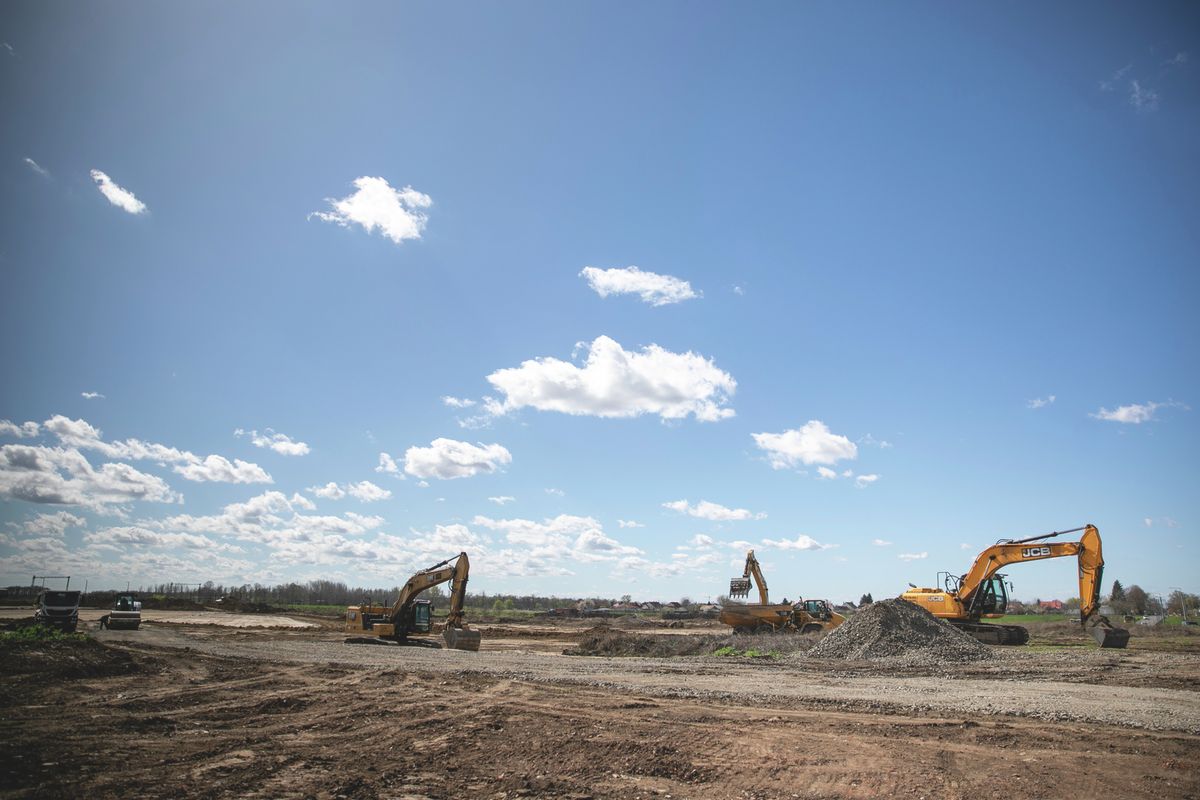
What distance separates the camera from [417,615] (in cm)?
3291

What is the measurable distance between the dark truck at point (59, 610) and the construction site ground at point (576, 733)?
18.4 m

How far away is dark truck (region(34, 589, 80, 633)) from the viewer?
32.0 metres

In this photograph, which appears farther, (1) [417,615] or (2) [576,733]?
(1) [417,615]

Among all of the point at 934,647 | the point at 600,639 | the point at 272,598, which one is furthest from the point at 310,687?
the point at 272,598

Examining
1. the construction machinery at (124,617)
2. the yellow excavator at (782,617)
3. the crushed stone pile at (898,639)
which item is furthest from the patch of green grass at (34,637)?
the yellow excavator at (782,617)

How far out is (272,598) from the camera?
126125 mm

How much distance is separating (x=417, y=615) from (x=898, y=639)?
878 inches

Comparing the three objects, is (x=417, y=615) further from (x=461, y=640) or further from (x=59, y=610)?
(x=59, y=610)

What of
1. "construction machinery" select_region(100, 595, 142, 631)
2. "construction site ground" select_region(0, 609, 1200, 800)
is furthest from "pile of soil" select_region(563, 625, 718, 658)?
"construction machinery" select_region(100, 595, 142, 631)

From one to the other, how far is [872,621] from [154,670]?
23.6 metres

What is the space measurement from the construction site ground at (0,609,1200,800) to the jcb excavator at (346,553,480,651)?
39.3 feet

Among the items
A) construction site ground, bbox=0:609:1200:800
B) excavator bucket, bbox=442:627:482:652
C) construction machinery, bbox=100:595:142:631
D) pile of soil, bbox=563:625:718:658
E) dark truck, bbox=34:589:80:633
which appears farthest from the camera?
construction machinery, bbox=100:595:142:631

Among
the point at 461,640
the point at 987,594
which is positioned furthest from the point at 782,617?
the point at 461,640

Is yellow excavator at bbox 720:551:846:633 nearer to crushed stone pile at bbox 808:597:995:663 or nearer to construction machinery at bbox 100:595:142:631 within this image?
crushed stone pile at bbox 808:597:995:663
